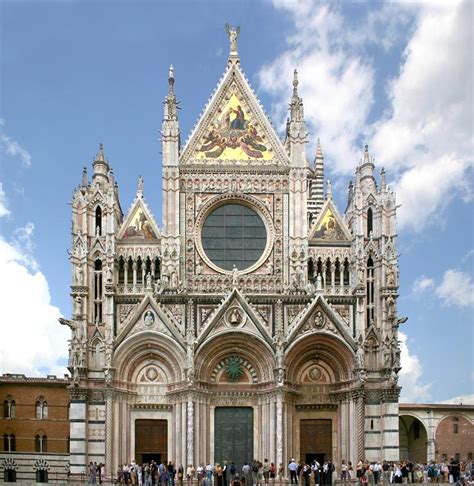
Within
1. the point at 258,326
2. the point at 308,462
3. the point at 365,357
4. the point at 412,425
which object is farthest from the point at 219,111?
the point at 412,425

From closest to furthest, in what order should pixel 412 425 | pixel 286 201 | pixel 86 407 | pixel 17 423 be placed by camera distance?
pixel 86 407 < pixel 286 201 < pixel 17 423 < pixel 412 425

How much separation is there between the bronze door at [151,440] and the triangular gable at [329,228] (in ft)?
36.0

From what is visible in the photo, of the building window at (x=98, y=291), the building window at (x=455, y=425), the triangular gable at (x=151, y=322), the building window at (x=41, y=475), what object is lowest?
the building window at (x=41, y=475)

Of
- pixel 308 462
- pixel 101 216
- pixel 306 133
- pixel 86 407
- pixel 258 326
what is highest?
pixel 306 133

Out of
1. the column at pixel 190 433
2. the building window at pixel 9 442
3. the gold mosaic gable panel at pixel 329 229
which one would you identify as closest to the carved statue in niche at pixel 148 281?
the column at pixel 190 433

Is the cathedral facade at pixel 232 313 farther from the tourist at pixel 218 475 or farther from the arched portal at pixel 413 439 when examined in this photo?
the arched portal at pixel 413 439

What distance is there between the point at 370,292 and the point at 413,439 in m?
22.0

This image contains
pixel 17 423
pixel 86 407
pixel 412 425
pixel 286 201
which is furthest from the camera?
pixel 412 425

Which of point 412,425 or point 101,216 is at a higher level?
point 101,216

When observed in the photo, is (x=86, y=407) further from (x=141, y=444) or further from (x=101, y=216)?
(x=101, y=216)

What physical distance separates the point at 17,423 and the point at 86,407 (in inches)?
394

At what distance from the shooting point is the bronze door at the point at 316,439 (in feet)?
130

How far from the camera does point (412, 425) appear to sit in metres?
58.8

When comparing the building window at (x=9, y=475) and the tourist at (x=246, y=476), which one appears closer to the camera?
the tourist at (x=246, y=476)
